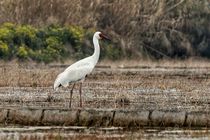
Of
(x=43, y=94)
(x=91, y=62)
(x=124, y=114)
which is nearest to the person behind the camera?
(x=124, y=114)

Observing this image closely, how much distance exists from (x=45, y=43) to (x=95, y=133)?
25180mm

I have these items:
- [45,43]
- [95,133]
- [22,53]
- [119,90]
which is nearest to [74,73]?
[95,133]

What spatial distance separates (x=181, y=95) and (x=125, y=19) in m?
25.1

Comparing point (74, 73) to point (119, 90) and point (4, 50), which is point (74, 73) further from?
point (4, 50)

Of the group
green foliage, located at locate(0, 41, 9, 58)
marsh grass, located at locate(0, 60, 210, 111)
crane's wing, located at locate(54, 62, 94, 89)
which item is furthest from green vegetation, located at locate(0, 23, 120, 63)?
crane's wing, located at locate(54, 62, 94, 89)

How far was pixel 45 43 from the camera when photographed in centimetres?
3991

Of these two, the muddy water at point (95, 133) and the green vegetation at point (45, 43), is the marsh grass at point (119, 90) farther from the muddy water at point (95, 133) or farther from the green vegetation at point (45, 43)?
the green vegetation at point (45, 43)

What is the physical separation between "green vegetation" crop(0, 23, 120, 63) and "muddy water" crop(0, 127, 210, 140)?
2287cm

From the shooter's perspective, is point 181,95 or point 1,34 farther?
point 1,34

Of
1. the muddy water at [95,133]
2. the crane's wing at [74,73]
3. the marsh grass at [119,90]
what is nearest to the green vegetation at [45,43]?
the marsh grass at [119,90]

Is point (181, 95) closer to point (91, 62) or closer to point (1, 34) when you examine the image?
point (91, 62)

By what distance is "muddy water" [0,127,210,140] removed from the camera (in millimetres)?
14195

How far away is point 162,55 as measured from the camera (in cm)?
4503

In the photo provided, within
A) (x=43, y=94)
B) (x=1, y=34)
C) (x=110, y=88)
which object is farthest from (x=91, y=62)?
(x=1, y=34)
